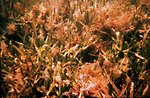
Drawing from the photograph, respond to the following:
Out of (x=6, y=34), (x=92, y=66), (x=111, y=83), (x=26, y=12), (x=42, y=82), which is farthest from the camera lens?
(x=26, y=12)

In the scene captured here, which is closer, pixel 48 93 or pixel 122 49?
pixel 48 93

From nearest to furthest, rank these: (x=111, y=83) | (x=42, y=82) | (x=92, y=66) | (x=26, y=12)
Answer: (x=111, y=83) < (x=42, y=82) < (x=92, y=66) < (x=26, y=12)

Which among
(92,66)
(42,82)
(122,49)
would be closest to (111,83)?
(92,66)

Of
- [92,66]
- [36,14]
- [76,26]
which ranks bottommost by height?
[92,66]

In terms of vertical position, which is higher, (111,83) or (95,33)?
(95,33)

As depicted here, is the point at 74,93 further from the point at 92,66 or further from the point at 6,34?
the point at 6,34

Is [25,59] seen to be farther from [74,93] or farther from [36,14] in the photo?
[36,14]

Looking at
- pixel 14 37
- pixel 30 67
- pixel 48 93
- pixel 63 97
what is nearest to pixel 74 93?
pixel 63 97
